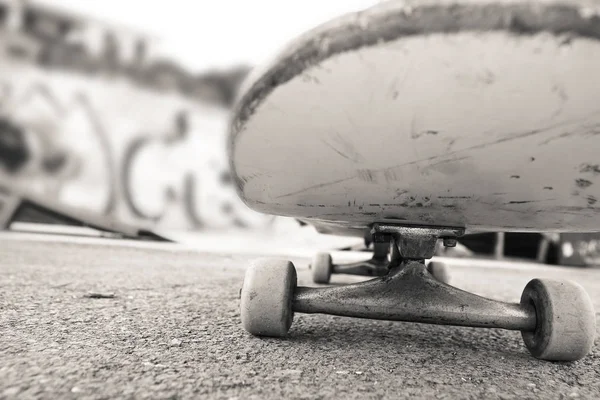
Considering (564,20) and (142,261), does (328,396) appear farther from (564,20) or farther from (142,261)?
(142,261)

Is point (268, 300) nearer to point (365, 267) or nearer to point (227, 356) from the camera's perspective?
point (227, 356)

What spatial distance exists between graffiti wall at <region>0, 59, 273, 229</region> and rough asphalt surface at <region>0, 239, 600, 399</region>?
5.83 meters

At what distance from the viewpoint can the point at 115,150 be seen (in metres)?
7.63

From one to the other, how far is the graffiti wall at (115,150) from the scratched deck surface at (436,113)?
20.7 ft

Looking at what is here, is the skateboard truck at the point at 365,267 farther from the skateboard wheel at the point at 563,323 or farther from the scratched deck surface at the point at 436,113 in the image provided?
the scratched deck surface at the point at 436,113

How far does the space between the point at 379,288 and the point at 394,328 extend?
290 mm

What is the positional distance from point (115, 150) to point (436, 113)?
301 inches

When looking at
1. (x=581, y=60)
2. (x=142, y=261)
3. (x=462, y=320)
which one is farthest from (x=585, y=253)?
(x=581, y=60)

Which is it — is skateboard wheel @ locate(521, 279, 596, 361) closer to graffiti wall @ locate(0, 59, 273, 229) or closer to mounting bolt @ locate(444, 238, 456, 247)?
mounting bolt @ locate(444, 238, 456, 247)

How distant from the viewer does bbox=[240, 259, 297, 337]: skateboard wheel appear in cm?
105

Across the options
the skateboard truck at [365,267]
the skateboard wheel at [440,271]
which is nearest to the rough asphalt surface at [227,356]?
the skateboard truck at [365,267]

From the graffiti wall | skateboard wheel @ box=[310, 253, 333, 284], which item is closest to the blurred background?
the graffiti wall

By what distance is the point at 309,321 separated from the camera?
135 centimetres

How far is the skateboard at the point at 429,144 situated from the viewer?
621 mm
